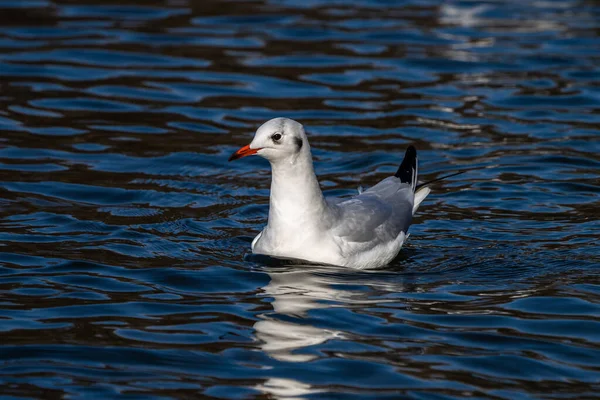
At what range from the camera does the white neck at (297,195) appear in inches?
349

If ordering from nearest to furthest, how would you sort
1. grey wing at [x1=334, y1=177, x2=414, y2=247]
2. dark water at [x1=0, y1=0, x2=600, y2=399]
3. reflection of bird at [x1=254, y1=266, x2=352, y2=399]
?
reflection of bird at [x1=254, y1=266, x2=352, y2=399]
dark water at [x1=0, y1=0, x2=600, y2=399]
grey wing at [x1=334, y1=177, x2=414, y2=247]

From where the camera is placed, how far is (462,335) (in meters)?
7.34

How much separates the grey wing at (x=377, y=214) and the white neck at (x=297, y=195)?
0.88ft

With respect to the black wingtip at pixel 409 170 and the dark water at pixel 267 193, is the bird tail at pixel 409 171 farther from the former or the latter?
the dark water at pixel 267 193

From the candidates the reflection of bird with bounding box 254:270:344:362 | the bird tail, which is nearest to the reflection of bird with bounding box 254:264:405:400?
the reflection of bird with bounding box 254:270:344:362

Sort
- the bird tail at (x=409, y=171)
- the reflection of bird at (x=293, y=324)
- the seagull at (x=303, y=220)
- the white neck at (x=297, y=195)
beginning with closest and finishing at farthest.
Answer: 1. the reflection of bird at (x=293, y=324)
2. the seagull at (x=303, y=220)
3. the white neck at (x=297, y=195)
4. the bird tail at (x=409, y=171)

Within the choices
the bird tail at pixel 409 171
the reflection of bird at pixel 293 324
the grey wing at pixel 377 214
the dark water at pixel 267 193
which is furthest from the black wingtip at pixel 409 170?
the reflection of bird at pixel 293 324

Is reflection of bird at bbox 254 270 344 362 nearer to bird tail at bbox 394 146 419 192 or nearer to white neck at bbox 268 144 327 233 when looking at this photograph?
white neck at bbox 268 144 327 233

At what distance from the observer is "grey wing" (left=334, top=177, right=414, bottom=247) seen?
910cm

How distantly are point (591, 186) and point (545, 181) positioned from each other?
0.48m

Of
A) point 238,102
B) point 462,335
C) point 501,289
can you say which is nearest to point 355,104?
point 238,102

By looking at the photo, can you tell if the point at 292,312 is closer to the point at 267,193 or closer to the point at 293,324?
the point at 293,324

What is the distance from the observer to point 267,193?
37.7 ft

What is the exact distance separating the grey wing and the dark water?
0.94 ft
